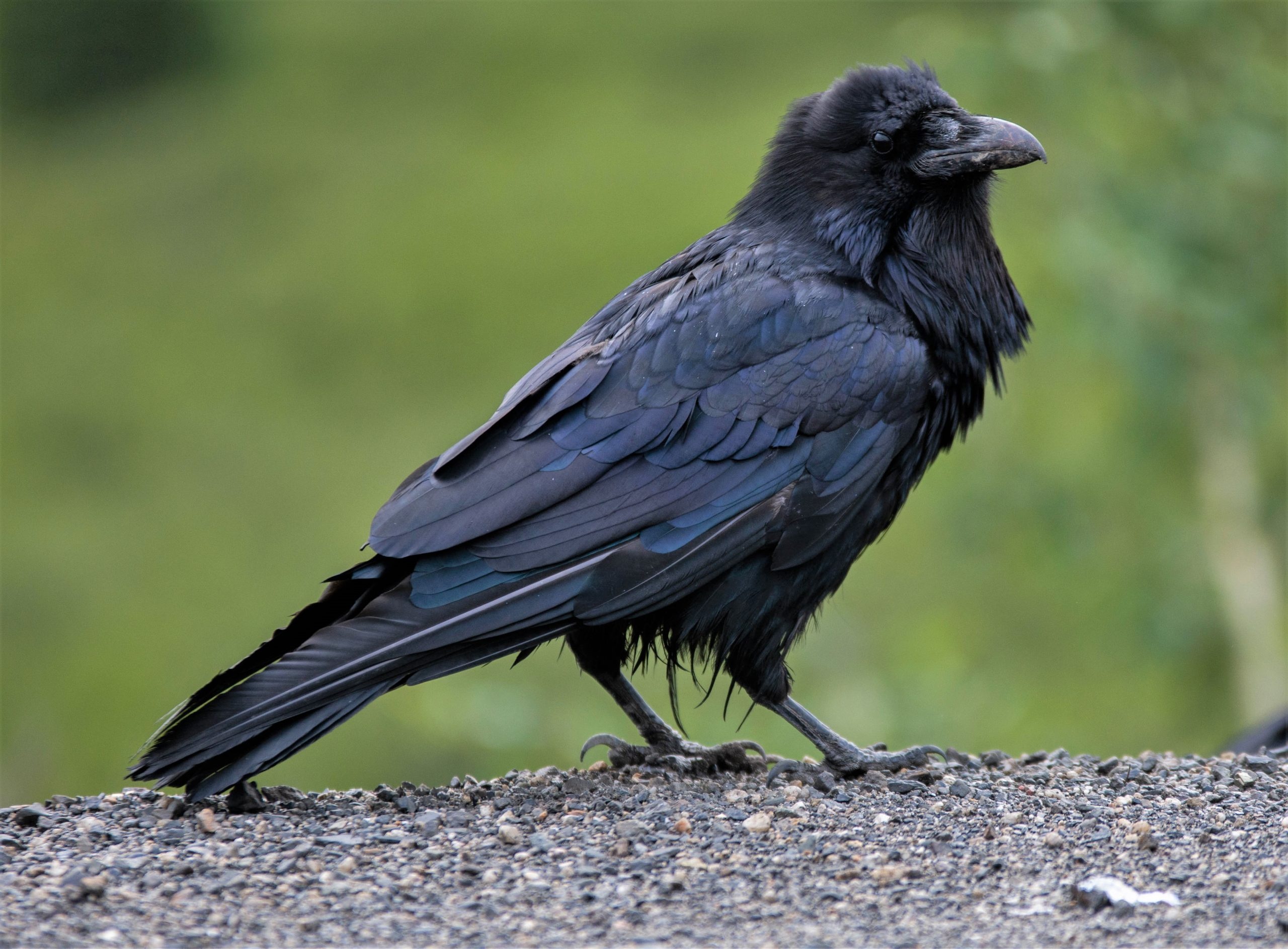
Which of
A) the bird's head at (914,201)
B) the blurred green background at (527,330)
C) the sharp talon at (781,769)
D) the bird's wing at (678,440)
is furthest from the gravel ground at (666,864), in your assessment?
the blurred green background at (527,330)

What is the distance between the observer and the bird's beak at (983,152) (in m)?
5.55

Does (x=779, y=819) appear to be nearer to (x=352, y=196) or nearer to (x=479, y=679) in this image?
(x=479, y=679)

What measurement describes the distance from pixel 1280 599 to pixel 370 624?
8.91 m

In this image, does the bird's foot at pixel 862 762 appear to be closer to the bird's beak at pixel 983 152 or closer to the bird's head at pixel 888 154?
the bird's head at pixel 888 154

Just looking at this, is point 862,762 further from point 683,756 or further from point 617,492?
point 617,492

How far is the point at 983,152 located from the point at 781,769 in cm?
263

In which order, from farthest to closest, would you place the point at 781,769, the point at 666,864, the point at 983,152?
the point at 983,152
the point at 781,769
the point at 666,864

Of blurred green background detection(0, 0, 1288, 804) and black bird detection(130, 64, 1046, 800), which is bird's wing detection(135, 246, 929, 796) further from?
blurred green background detection(0, 0, 1288, 804)

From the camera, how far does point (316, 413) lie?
60.6 ft

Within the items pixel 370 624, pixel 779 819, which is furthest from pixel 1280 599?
pixel 370 624

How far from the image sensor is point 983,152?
18.2 feet

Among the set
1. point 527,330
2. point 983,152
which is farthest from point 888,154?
point 527,330

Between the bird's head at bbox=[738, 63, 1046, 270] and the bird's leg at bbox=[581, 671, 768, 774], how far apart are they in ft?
6.99

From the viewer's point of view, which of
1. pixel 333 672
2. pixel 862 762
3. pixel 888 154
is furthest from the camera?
pixel 888 154
